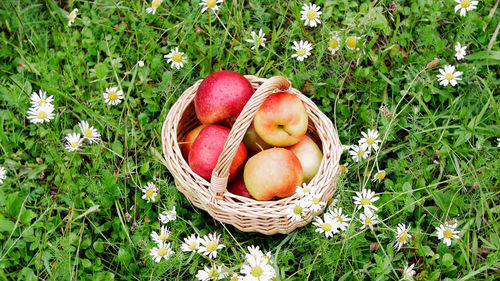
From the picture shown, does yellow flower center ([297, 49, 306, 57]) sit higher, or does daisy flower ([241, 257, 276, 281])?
yellow flower center ([297, 49, 306, 57])

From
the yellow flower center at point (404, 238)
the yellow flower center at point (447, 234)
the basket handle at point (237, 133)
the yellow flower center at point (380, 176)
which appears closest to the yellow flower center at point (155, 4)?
the basket handle at point (237, 133)

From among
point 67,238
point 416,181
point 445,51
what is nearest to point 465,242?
point 416,181

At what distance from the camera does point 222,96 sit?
2.13 metres

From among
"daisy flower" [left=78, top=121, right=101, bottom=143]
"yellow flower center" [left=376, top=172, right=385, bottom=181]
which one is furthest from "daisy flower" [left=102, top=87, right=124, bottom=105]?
"yellow flower center" [left=376, top=172, right=385, bottom=181]

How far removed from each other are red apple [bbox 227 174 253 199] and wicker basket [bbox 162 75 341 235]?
0.16 feet

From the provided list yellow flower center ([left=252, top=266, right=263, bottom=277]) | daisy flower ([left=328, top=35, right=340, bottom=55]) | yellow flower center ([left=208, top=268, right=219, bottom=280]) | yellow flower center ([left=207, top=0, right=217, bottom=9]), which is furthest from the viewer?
daisy flower ([left=328, top=35, right=340, bottom=55])

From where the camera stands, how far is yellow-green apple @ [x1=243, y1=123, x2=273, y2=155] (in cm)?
223

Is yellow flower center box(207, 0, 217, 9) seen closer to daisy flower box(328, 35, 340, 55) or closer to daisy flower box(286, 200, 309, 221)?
daisy flower box(328, 35, 340, 55)

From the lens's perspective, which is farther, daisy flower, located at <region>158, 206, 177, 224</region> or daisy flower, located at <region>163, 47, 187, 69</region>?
daisy flower, located at <region>163, 47, 187, 69</region>

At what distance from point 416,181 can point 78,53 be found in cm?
188

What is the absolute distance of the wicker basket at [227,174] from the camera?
6.05 feet

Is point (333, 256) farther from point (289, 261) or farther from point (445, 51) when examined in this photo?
point (445, 51)

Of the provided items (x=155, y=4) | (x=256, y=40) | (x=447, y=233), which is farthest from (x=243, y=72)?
(x=447, y=233)

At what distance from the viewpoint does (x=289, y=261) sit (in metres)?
2.20
